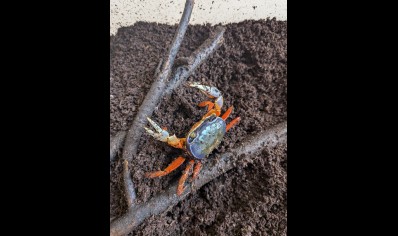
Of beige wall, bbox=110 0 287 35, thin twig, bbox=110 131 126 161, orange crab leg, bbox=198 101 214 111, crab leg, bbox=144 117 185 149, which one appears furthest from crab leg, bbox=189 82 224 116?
beige wall, bbox=110 0 287 35

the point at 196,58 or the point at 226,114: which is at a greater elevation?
the point at 196,58

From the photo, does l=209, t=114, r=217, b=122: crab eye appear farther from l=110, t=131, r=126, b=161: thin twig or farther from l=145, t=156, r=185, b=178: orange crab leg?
l=110, t=131, r=126, b=161: thin twig

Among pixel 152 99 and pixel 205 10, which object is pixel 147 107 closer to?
pixel 152 99

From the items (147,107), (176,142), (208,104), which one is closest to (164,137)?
(176,142)

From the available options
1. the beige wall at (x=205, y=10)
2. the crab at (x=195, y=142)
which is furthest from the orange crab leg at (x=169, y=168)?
the beige wall at (x=205, y=10)
